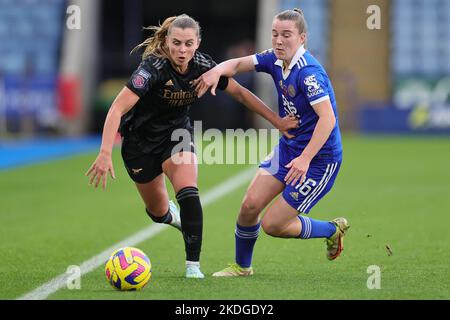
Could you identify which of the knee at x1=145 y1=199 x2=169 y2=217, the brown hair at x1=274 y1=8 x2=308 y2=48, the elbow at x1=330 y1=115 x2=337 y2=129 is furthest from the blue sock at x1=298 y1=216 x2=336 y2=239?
the brown hair at x1=274 y1=8 x2=308 y2=48

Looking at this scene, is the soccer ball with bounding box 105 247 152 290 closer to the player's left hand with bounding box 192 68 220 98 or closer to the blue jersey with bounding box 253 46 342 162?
the player's left hand with bounding box 192 68 220 98

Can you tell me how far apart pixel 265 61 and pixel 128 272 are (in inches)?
78.8

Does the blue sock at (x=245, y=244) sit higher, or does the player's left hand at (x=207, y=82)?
the player's left hand at (x=207, y=82)

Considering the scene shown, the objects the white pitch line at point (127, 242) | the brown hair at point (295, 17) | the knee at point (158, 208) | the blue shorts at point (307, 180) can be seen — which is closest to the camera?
the white pitch line at point (127, 242)

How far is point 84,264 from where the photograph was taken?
8.16 meters

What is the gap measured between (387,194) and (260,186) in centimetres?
681

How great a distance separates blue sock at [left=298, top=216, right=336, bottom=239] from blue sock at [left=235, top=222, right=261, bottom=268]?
377 mm

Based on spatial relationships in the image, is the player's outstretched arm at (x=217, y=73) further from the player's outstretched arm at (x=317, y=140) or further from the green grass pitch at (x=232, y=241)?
the green grass pitch at (x=232, y=241)

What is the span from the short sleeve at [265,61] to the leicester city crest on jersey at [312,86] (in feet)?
1.61

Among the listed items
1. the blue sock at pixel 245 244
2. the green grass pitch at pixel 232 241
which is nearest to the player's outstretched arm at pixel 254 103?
the blue sock at pixel 245 244

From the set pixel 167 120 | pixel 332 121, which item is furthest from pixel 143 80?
pixel 332 121

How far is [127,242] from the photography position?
9578 mm

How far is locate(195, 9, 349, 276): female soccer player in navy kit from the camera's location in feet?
23.4

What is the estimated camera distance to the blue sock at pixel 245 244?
7648mm
